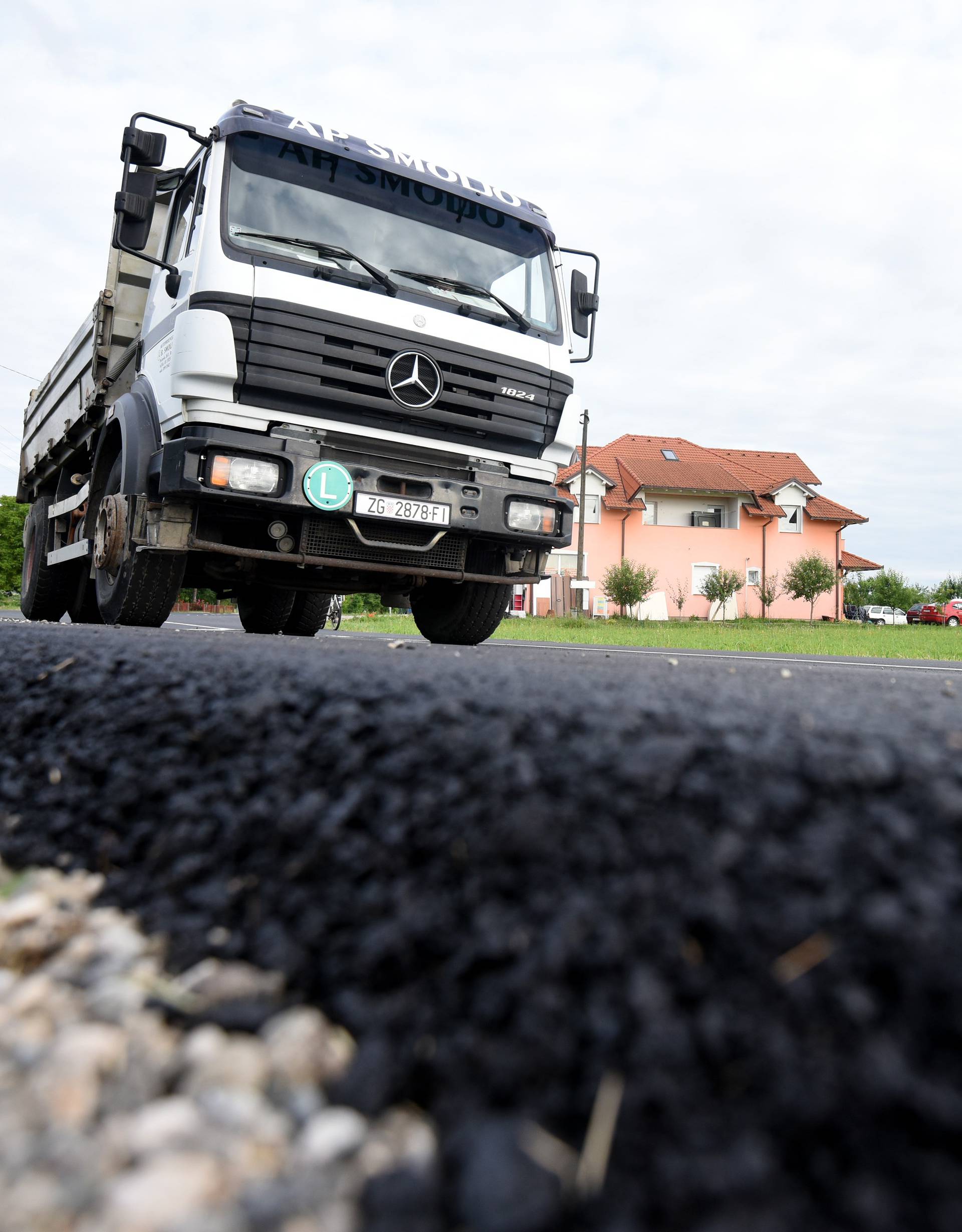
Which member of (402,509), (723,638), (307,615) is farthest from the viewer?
(723,638)

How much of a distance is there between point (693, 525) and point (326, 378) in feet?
110

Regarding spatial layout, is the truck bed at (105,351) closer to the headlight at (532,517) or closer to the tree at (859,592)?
the headlight at (532,517)

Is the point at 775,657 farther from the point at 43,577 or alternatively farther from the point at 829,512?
the point at 829,512

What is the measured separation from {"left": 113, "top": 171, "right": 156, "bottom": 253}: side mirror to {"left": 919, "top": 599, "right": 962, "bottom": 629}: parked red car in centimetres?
4414

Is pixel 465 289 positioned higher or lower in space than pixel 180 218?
lower

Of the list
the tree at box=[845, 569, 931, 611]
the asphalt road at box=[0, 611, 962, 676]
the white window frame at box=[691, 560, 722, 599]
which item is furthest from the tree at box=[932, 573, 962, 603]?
the asphalt road at box=[0, 611, 962, 676]

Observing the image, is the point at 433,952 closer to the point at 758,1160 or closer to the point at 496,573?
the point at 758,1160

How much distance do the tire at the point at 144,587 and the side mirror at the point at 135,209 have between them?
1275 millimetres

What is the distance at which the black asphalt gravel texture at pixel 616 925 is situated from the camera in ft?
2.06

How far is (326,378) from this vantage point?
13.8 ft

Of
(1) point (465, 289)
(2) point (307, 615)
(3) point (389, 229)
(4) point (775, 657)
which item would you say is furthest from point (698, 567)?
(3) point (389, 229)

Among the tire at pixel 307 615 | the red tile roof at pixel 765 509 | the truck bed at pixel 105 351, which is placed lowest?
the tire at pixel 307 615

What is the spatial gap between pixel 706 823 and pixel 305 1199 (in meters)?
0.46

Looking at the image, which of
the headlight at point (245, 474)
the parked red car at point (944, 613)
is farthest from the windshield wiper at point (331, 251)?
the parked red car at point (944, 613)
